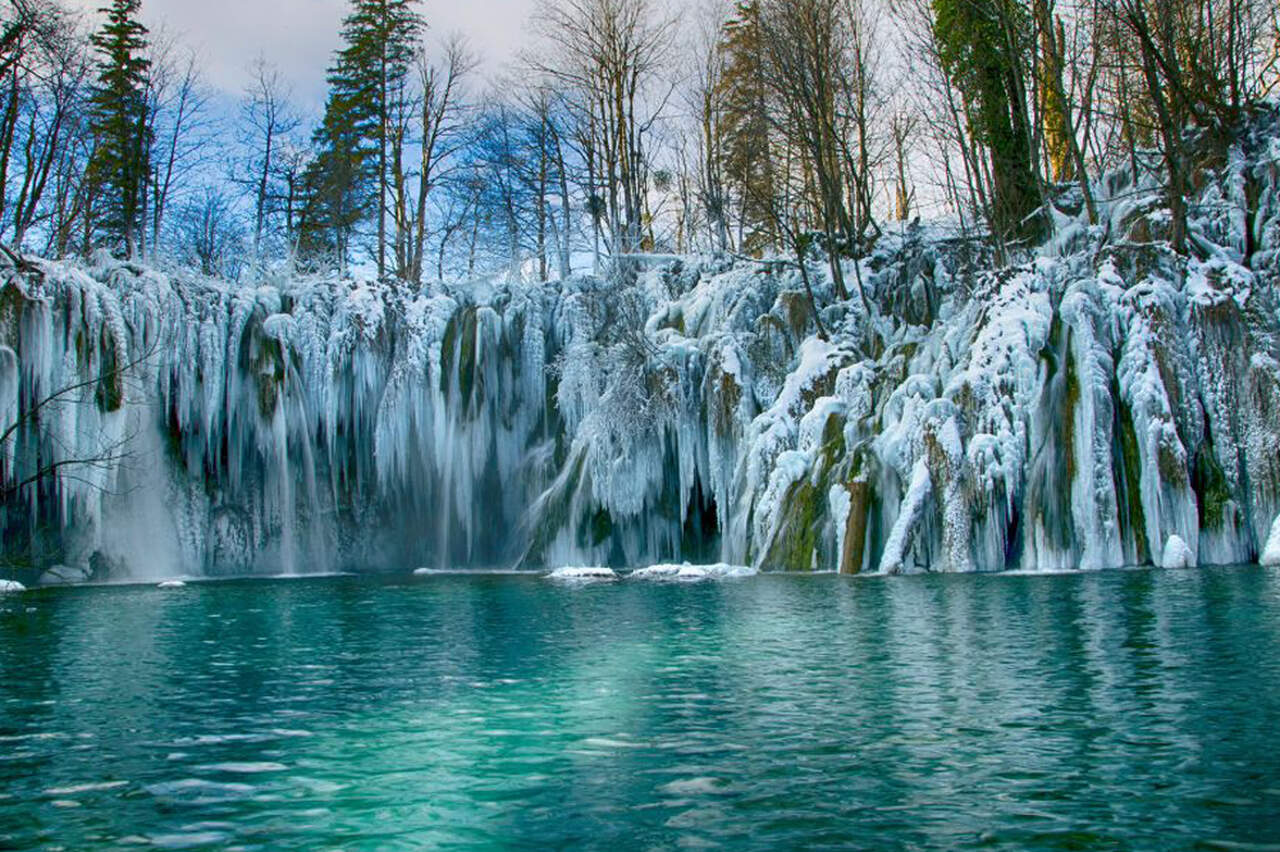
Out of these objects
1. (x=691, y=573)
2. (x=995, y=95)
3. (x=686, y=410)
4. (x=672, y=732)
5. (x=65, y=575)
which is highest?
(x=995, y=95)

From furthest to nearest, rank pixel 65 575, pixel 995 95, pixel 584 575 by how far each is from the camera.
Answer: pixel 995 95 < pixel 65 575 < pixel 584 575

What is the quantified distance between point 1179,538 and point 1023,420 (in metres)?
2.77

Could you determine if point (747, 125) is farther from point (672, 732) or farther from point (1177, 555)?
point (672, 732)

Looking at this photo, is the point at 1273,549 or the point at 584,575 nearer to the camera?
the point at 1273,549

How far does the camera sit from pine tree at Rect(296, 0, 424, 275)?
3509cm

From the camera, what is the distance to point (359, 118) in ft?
118

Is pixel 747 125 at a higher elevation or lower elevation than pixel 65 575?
higher

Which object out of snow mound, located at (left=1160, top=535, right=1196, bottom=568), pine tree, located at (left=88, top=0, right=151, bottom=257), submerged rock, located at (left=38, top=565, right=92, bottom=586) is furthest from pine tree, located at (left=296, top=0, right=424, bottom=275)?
snow mound, located at (left=1160, top=535, right=1196, bottom=568)

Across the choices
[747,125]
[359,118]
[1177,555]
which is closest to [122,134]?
[359,118]

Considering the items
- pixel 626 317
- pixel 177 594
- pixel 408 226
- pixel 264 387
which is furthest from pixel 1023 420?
pixel 408 226

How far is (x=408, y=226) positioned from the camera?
33.5 metres

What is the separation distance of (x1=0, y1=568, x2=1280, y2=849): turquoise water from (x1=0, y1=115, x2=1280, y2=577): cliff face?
5449mm

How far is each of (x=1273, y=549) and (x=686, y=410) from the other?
1104 centimetres

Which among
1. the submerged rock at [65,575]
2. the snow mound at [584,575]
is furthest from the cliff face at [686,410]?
the snow mound at [584,575]
